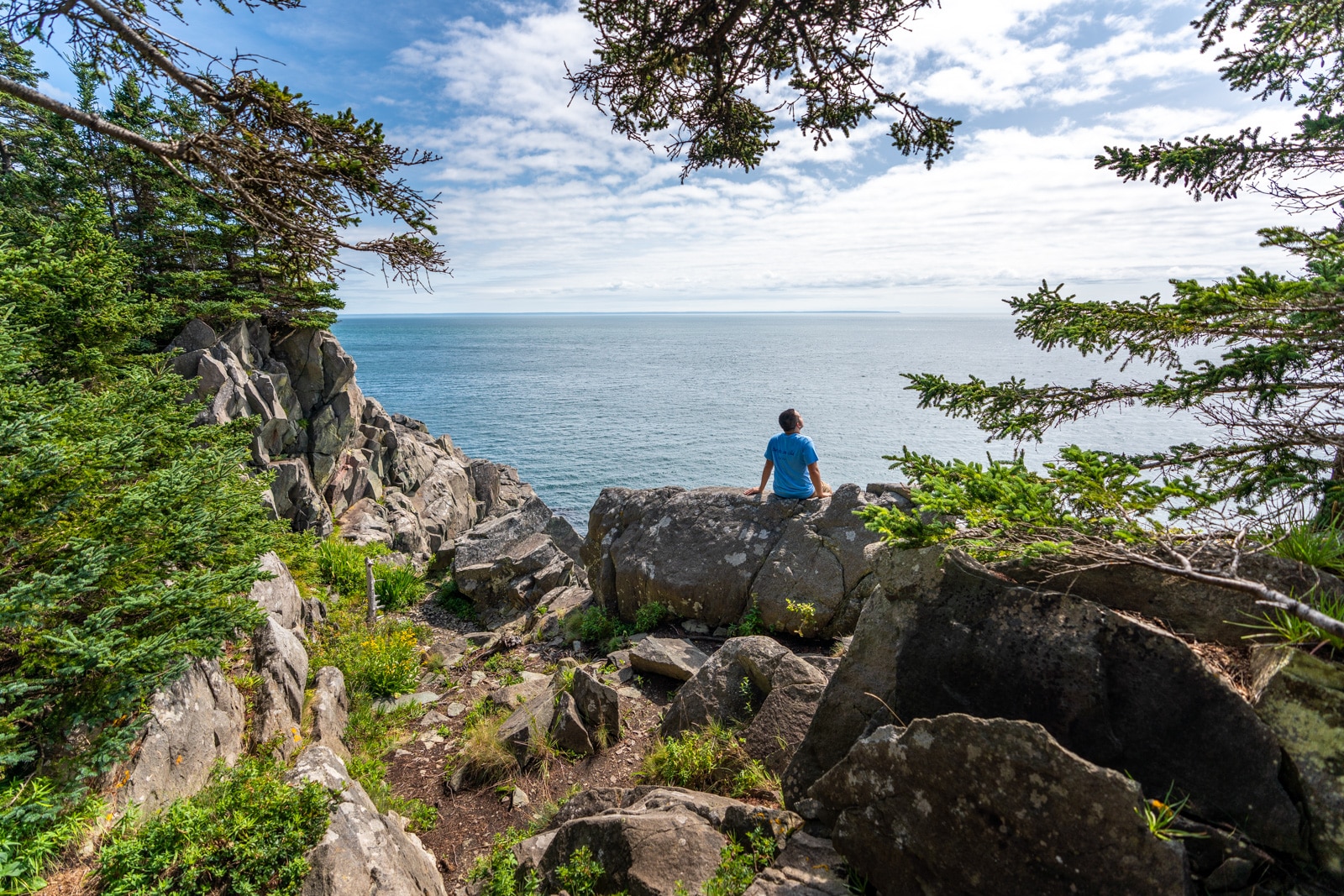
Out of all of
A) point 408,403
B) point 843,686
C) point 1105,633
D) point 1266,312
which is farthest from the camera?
point 408,403

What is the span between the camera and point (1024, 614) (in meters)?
3.62

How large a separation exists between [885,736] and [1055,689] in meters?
1.06

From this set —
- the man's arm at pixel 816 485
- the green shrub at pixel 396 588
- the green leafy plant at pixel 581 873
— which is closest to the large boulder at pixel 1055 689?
the green leafy plant at pixel 581 873

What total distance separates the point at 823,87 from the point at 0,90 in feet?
24.4

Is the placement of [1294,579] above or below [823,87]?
below

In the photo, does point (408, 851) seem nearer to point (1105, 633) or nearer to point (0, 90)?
point (1105, 633)

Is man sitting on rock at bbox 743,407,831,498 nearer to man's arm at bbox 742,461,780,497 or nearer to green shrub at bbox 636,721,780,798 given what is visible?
man's arm at bbox 742,461,780,497

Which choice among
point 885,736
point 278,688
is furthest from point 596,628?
point 885,736

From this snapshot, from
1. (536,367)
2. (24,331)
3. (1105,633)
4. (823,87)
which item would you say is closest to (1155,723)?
(1105,633)

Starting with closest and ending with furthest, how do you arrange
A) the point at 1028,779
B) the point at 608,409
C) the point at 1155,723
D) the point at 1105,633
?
the point at 1028,779
the point at 1155,723
the point at 1105,633
the point at 608,409

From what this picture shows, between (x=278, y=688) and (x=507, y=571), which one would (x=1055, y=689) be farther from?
(x=507, y=571)

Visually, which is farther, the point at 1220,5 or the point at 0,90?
the point at 1220,5

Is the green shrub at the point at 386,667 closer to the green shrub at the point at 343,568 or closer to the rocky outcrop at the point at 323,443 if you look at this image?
the green shrub at the point at 343,568

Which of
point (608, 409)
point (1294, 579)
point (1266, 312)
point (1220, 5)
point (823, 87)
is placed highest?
point (1220, 5)
